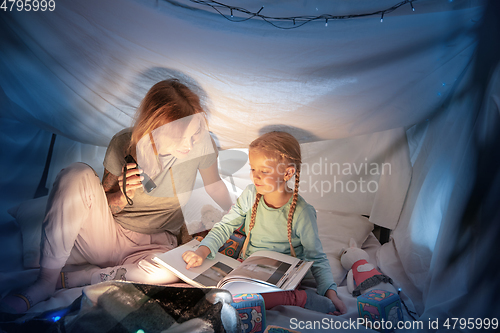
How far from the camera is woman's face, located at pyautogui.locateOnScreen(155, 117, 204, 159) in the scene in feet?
3.46

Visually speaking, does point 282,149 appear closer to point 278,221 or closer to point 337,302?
point 278,221

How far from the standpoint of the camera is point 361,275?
1144 millimetres

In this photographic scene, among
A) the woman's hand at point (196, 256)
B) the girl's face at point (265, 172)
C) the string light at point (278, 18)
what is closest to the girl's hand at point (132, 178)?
the woman's hand at point (196, 256)

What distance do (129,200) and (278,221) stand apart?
55cm

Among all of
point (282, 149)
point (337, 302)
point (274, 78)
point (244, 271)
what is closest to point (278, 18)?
point (274, 78)

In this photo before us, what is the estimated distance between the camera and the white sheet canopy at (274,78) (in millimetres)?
955

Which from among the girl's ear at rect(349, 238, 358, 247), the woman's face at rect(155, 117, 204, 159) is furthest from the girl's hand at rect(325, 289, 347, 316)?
the woman's face at rect(155, 117, 204, 159)

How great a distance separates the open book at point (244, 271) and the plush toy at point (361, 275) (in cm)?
20

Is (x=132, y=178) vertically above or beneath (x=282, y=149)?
beneath

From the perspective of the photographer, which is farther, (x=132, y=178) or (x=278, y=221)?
(x=278, y=221)

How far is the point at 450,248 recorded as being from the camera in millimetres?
935

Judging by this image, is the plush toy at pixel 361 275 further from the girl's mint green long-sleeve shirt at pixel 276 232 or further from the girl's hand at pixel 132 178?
the girl's hand at pixel 132 178

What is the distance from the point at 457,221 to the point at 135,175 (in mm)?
1043

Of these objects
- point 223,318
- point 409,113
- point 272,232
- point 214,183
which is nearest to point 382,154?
point 409,113
